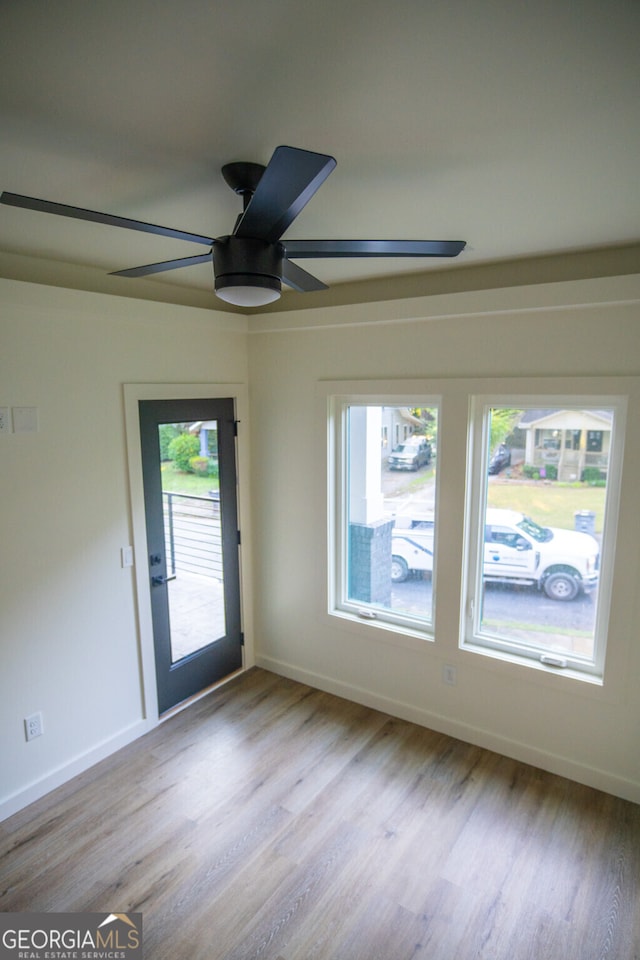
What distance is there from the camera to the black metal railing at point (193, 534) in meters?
3.40

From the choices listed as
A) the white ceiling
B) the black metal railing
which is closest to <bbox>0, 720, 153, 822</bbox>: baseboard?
the black metal railing

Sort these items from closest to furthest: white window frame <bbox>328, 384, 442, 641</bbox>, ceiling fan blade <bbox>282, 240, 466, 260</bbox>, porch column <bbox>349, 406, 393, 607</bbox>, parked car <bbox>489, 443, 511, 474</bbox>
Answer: ceiling fan blade <bbox>282, 240, 466, 260</bbox> < parked car <bbox>489, 443, 511, 474</bbox> < white window frame <bbox>328, 384, 442, 641</bbox> < porch column <bbox>349, 406, 393, 607</bbox>

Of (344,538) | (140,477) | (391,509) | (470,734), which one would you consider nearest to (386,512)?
(391,509)

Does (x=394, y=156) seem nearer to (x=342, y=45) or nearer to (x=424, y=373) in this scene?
(x=342, y=45)

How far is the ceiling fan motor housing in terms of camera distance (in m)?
1.58

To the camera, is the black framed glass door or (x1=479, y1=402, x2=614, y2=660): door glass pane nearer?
(x1=479, y1=402, x2=614, y2=660): door glass pane

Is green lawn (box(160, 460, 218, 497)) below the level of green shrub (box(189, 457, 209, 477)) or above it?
below

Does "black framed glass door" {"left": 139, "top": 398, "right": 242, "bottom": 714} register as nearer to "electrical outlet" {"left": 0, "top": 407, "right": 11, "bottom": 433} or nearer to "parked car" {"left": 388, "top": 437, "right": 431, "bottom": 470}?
"electrical outlet" {"left": 0, "top": 407, "right": 11, "bottom": 433}

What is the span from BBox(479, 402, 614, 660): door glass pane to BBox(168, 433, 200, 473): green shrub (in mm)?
1842

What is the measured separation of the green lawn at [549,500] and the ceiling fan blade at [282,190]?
6.58ft

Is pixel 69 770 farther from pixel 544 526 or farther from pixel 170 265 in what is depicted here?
pixel 544 526

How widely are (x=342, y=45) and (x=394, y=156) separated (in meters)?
0.52

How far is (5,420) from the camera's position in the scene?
2.52 meters

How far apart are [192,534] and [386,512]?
1.31 metres
